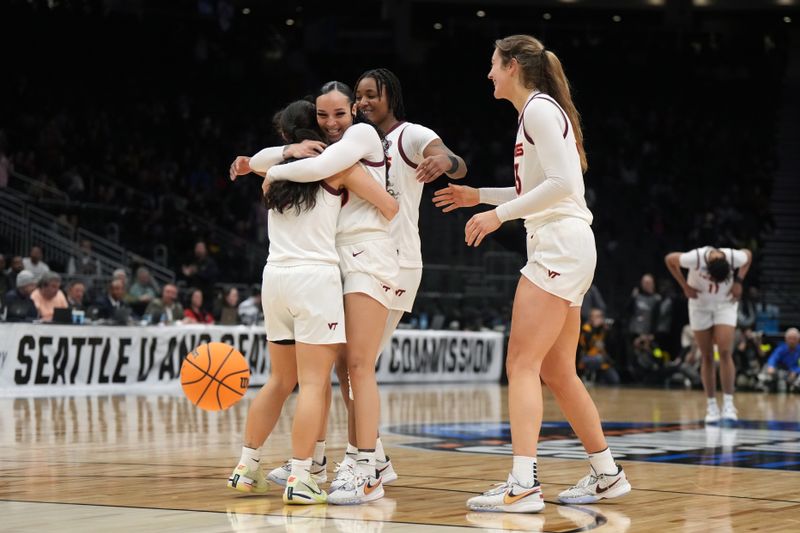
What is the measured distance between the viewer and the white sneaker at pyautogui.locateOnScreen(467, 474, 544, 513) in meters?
4.80

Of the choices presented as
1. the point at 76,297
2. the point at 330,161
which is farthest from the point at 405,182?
the point at 76,297

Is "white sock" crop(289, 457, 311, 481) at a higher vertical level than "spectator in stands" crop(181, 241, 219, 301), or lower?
lower

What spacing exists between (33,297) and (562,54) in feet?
65.4

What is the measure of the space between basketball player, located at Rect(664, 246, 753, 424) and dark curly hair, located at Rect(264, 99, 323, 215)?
20.2ft

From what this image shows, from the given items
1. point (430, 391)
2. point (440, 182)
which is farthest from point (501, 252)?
point (430, 391)

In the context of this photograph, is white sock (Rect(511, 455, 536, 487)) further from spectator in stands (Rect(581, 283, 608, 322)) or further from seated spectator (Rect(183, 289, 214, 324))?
spectator in stands (Rect(581, 283, 608, 322))

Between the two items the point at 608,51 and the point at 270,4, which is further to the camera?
the point at 608,51

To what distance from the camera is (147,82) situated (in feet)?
81.8

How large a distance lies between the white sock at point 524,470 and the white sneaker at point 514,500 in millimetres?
19

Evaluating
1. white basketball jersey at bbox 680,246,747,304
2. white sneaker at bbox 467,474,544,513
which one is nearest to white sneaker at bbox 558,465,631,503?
white sneaker at bbox 467,474,544,513

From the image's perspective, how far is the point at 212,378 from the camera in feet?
19.7

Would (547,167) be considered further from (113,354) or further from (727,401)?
(113,354)

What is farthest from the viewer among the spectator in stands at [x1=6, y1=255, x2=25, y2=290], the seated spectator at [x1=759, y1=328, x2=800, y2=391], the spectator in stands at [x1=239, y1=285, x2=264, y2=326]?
the seated spectator at [x1=759, y1=328, x2=800, y2=391]

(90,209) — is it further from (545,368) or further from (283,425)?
(545,368)
